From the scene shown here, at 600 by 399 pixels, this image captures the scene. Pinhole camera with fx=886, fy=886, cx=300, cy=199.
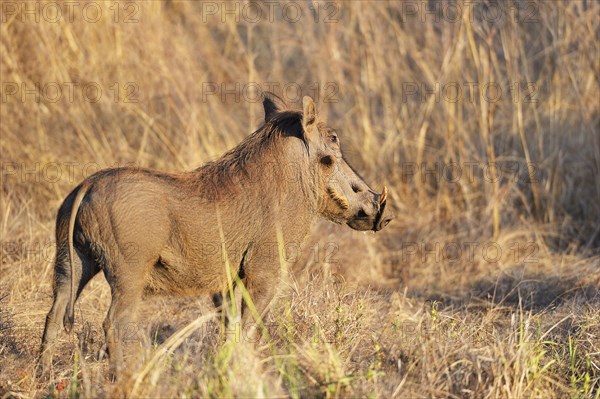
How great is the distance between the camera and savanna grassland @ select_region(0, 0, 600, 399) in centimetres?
619

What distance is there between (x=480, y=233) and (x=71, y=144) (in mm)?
3409

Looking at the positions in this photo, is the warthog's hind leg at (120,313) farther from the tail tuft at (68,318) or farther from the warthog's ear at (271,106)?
the warthog's ear at (271,106)

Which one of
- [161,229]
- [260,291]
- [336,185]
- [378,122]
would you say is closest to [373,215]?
[336,185]

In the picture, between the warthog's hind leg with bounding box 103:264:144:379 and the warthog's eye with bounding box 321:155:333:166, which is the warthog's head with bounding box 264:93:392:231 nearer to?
the warthog's eye with bounding box 321:155:333:166

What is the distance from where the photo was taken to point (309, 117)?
4.36 meters

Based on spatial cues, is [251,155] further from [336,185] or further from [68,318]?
[68,318]

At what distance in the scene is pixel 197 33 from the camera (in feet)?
28.1

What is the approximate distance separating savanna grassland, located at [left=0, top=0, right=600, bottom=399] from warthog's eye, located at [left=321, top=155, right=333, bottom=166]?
88 centimetres

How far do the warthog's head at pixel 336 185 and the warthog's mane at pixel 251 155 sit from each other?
95mm

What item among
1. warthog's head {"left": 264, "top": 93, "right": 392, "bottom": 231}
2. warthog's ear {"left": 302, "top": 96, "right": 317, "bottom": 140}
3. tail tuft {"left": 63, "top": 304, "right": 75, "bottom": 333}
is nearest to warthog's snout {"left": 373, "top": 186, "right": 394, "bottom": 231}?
warthog's head {"left": 264, "top": 93, "right": 392, "bottom": 231}

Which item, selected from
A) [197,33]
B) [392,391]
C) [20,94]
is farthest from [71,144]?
[392,391]

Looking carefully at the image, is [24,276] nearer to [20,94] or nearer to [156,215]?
[156,215]

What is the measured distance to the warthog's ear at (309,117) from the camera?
426 cm

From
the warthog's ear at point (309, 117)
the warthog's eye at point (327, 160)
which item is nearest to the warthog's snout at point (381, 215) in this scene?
the warthog's eye at point (327, 160)
